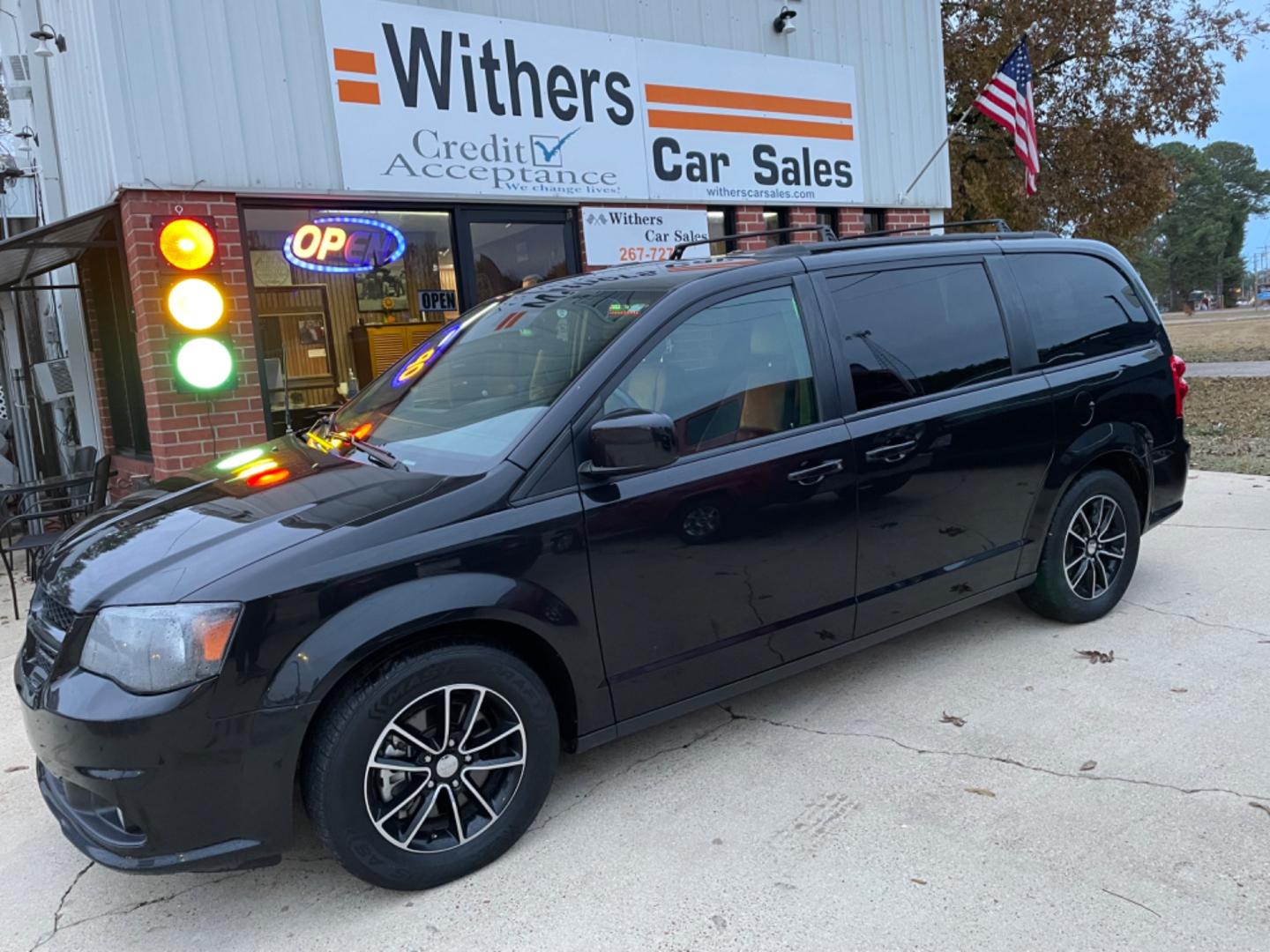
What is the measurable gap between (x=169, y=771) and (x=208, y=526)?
72 cm

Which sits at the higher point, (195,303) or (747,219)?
(747,219)

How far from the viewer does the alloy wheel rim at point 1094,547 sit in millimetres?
4328

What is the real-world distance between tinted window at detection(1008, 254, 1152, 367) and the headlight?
355 centimetres

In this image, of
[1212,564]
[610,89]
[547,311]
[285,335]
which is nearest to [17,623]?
[285,335]

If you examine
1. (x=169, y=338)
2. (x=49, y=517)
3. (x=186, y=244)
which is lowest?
(x=49, y=517)

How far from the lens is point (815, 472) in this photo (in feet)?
11.0

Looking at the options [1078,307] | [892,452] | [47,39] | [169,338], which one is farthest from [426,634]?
[47,39]

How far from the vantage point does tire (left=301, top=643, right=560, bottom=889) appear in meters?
2.52

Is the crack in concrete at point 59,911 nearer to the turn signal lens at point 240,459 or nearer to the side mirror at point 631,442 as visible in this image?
the turn signal lens at point 240,459

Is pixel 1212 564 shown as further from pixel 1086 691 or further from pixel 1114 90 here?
pixel 1114 90

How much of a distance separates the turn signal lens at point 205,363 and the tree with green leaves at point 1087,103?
468 inches

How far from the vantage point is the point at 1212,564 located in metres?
5.41

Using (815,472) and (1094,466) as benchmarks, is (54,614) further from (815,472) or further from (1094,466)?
(1094,466)

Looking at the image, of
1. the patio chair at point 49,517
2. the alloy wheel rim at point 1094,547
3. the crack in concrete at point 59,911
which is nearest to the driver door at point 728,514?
the alloy wheel rim at point 1094,547
